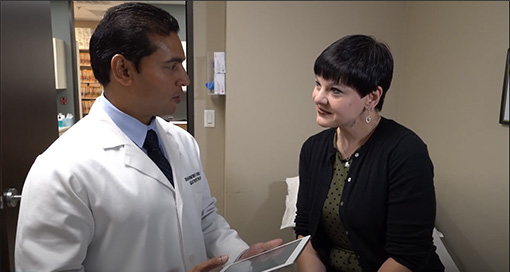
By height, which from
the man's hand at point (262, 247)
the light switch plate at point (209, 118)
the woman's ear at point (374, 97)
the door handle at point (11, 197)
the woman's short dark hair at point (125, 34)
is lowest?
the man's hand at point (262, 247)

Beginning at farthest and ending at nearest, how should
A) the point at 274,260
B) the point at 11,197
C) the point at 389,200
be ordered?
the point at 11,197
the point at 389,200
the point at 274,260

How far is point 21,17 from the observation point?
4.29 ft

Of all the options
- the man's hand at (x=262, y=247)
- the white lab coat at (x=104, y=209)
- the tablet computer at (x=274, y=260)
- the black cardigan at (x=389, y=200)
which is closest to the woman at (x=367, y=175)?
the black cardigan at (x=389, y=200)

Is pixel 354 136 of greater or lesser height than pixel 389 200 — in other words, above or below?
above

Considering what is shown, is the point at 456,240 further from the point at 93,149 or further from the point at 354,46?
the point at 93,149

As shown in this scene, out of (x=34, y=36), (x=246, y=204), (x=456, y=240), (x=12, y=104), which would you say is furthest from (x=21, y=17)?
(x=456, y=240)

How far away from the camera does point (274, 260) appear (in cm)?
74

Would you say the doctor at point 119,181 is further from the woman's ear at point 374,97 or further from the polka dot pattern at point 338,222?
the woman's ear at point 374,97

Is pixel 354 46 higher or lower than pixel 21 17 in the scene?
lower

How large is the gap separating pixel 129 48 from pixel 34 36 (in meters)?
0.84

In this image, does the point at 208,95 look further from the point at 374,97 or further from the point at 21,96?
the point at 374,97

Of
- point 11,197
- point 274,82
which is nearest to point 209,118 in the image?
point 274,82

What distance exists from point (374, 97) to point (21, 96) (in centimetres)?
122

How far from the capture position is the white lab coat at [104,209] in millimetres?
749
